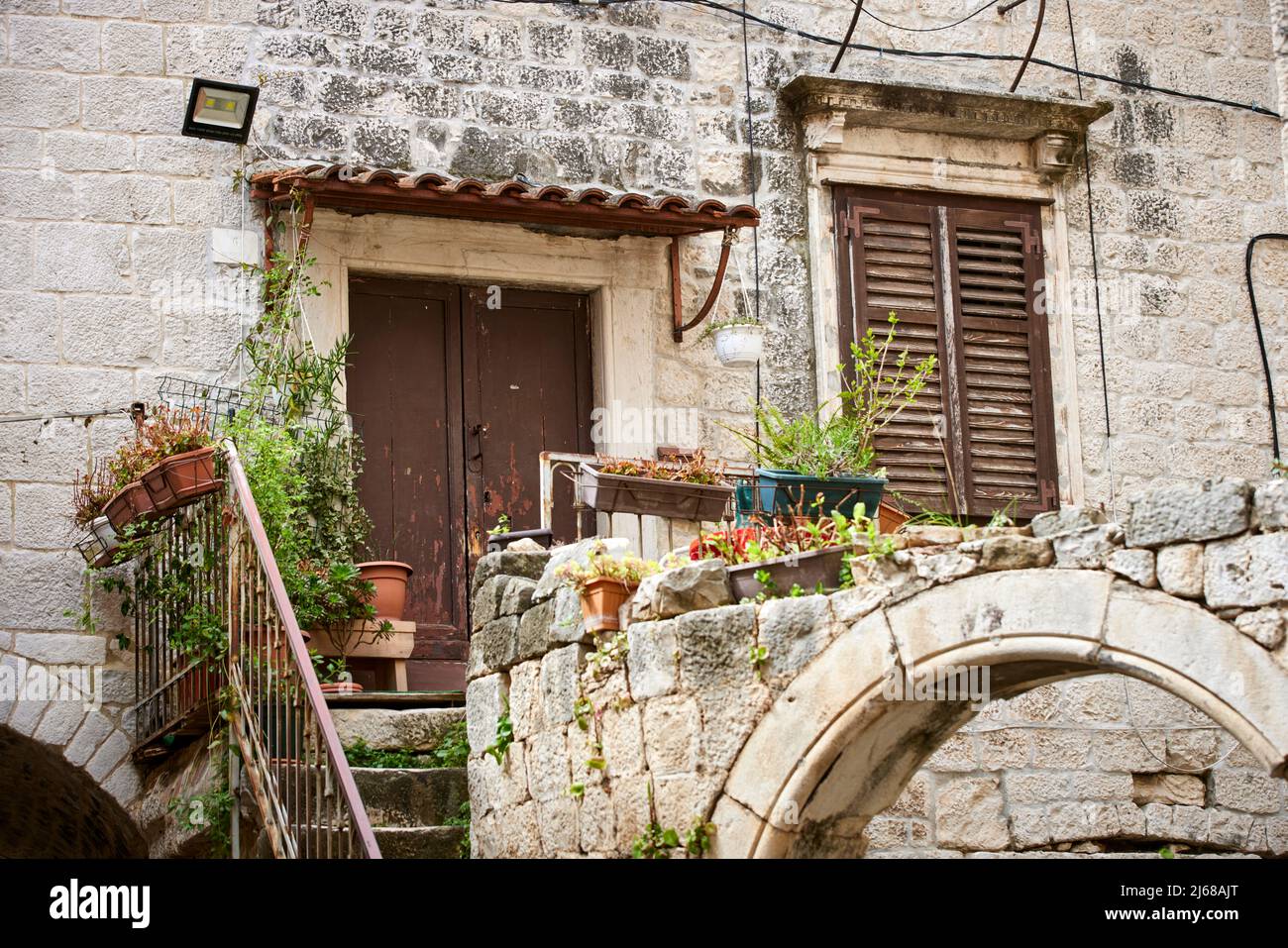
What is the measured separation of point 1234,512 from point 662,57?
5064mm

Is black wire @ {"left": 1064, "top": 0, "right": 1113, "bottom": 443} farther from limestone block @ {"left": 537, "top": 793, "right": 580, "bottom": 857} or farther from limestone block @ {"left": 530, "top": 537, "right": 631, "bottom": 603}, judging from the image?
limestone block @ {"left": 537, "top": 793, "right": 580, "bottom": 857}

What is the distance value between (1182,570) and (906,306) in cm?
440

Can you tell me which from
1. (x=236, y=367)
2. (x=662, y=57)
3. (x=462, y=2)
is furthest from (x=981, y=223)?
(x=236, y=367)

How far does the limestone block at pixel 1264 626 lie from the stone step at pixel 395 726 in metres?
3.69

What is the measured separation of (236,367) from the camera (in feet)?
27.8

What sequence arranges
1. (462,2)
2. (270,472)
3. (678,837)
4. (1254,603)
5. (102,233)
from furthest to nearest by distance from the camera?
(462,2) < (102,233) < (270,472) < (678,837) < (1254,603)

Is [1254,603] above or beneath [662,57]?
beneath

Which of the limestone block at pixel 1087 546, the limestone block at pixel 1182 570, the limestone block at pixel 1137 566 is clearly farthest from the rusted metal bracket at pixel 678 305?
the limestone block at pixel 1182 570

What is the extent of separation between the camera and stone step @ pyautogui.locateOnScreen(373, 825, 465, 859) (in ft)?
23.0

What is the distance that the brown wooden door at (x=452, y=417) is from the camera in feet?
28.6

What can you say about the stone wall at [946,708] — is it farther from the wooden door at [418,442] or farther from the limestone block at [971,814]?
the wooden door at [418,442]

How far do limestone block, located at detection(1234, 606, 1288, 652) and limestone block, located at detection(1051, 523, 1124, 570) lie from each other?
1.44ft

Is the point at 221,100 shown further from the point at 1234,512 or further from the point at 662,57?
the point at 1234,512

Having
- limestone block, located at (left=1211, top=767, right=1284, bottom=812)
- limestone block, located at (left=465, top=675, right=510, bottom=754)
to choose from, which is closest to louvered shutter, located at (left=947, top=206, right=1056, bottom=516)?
limestone block, located at (left=1211, top=767, right=1284, bottom=812)
